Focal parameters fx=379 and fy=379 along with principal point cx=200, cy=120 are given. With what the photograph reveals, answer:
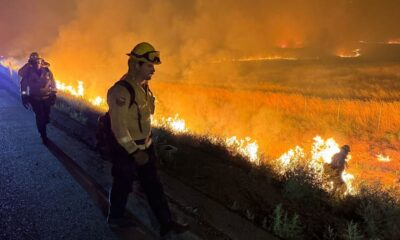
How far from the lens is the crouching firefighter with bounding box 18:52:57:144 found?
301 inches

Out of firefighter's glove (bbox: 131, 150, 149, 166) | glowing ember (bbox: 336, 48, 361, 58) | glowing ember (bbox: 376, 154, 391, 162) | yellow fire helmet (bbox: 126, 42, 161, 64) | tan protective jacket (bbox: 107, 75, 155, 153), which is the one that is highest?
glowing ember (bbox: 336, 48, 361, 58)

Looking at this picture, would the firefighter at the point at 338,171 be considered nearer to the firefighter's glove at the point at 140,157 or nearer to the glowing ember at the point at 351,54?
the firefighter's glove at the point at 140,157

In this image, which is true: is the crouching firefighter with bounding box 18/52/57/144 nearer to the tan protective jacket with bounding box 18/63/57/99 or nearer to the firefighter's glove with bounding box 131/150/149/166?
the tan protective jacket with bounding box 18/63/57/99

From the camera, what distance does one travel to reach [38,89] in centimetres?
771

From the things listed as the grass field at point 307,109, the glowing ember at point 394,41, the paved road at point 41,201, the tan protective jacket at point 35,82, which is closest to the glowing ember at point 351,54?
the grass field at point 307,109

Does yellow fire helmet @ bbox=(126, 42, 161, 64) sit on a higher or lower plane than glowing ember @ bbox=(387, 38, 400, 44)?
lower

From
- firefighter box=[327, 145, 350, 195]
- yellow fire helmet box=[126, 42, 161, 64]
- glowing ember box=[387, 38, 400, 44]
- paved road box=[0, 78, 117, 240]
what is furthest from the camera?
glowing ember box=[387, 38, 400, 44]

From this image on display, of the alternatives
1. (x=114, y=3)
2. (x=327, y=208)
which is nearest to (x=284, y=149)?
(x=327, y=208)

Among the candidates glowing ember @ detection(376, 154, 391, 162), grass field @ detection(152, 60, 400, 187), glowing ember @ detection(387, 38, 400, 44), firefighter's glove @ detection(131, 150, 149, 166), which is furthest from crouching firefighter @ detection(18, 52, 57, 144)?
glowing ember @ detection(387, 38, 400, 44)

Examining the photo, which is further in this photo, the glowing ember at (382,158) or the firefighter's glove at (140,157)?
the glowing ember at (382,158)

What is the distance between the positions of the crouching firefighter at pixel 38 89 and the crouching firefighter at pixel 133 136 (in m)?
4.04

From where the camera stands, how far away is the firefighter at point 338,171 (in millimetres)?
6590

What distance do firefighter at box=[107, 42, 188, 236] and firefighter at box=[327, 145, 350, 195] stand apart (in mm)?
3463

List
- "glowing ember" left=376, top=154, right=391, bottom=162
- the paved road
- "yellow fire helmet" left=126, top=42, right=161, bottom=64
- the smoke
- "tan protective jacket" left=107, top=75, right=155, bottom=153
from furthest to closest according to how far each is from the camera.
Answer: the smoke
"glowing ember" left=376, top=154, right=391, bottom=162
the paved road
"yellow fire helmet" left=126, top=42, right=161, bottom=64
"tan protective jacket" left=107, top=75, right=155, bottom=153
